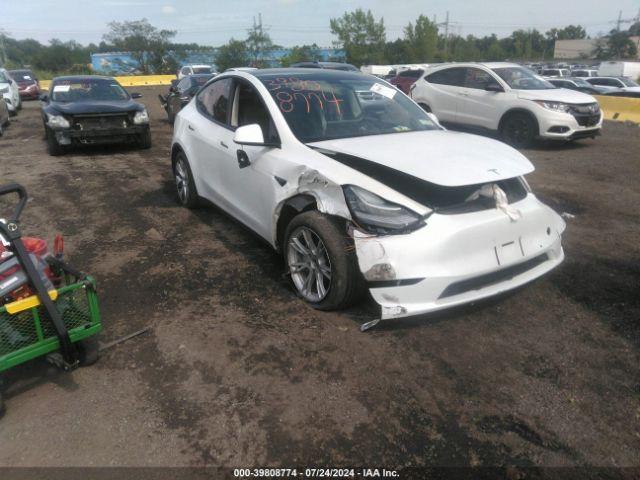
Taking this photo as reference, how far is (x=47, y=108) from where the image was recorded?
30.8 ft

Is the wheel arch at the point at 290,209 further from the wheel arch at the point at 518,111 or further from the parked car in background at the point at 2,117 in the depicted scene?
the parked car in background at the point at 2,117

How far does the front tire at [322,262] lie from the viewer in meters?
3.20

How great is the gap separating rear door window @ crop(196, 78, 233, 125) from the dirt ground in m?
1.36

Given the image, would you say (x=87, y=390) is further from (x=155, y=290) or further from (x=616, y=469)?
(x=616, y=469)

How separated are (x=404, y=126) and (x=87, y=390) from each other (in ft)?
10.5

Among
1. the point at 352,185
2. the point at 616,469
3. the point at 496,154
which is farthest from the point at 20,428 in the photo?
the point at 496,154

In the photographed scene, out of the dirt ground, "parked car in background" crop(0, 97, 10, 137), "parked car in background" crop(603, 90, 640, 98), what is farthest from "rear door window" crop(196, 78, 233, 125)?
"parked car in background" crop(603, 90, 640, 98)

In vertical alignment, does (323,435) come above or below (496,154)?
below

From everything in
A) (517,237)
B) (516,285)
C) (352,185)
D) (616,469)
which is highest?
(352,185)

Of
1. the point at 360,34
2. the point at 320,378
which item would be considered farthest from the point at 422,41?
the point at 320,378

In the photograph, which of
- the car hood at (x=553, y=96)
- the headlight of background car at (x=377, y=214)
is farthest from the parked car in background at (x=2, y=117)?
the headlight of background car at (x=377, y=214)

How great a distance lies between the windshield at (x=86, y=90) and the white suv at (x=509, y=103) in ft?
23.0

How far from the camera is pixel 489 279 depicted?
123 inches

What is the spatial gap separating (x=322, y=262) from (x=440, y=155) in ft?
3.69
